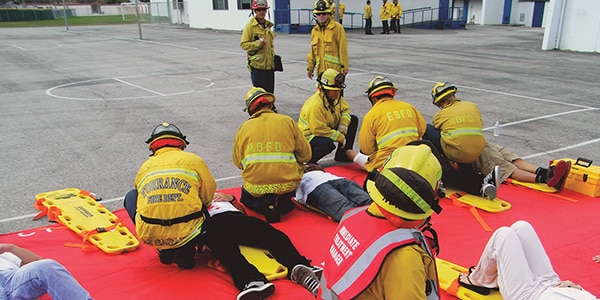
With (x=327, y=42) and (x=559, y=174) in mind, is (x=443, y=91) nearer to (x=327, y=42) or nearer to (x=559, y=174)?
(x=559, y=174)

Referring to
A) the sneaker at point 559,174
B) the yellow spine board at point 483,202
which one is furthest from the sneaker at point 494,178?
the sneaker at point 559,174

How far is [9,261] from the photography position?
3238 mm

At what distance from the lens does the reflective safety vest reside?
2.20 metres

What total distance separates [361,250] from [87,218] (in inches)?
141

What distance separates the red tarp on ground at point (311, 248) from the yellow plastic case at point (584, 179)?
0.29 feet

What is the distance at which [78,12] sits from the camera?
70188 mm

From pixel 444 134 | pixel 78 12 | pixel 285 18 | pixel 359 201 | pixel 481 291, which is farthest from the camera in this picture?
pixel 78 12

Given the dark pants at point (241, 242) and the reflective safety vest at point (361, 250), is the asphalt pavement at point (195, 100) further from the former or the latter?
the reflective safety vest at point (361, 250)

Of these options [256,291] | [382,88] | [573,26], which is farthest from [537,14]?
[256,291]

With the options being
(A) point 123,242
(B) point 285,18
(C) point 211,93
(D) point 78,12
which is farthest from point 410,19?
(D) point 78,12

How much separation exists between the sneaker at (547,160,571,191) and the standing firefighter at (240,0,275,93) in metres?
5.35

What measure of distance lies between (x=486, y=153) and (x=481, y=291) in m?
2.74

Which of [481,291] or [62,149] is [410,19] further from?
[481,291]

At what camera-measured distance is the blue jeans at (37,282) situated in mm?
3020
